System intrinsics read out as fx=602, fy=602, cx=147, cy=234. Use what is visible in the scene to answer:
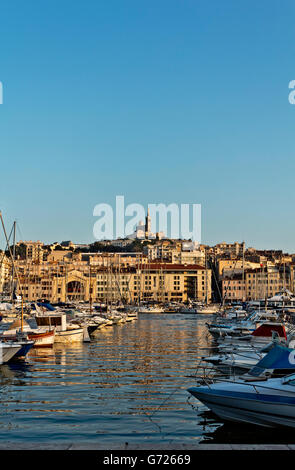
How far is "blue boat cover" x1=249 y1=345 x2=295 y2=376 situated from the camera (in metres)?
15.8

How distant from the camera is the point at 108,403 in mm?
17531

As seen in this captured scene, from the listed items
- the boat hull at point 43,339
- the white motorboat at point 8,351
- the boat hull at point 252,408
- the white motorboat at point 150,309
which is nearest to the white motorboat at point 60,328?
the boat hull at point 43,339

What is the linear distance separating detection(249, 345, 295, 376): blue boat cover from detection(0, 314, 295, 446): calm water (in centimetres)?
187

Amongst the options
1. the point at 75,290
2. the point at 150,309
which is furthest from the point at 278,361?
the point at 75,290

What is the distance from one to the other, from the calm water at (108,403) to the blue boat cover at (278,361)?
1.87 metres

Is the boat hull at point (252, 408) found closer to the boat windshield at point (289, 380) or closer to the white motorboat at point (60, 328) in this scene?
the boat windshield at point (289, 380)

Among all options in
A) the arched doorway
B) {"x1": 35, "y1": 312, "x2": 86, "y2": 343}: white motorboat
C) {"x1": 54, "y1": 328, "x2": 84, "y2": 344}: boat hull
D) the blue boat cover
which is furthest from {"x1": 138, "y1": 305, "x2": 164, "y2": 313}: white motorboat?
the blue boat cover

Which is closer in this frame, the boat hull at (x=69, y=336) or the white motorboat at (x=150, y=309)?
the boat hull at (x=69, y=336)

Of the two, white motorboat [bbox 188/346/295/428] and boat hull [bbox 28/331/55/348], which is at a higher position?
white motorboat [bbox 188/346/295/428]

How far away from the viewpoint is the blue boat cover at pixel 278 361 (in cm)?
1578

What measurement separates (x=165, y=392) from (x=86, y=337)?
2151 centimetres

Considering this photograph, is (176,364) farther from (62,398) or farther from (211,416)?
(211,416)

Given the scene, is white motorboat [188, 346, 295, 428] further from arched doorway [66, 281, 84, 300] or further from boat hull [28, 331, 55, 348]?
arched doorway [66, 281, 84, 300]

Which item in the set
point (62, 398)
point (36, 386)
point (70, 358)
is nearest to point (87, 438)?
point (62, 398)
